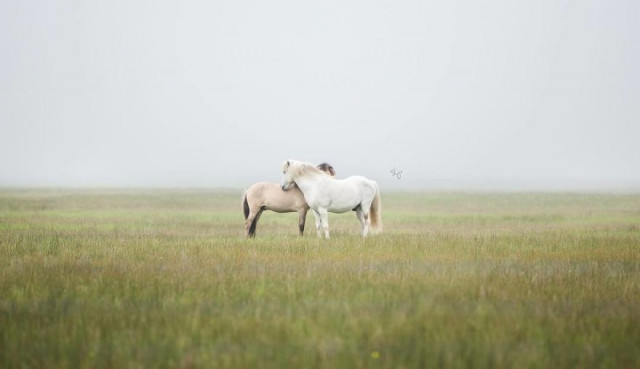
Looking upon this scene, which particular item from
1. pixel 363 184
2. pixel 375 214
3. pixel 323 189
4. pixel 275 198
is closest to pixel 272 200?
pixel 275 198

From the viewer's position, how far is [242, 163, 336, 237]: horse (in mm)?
14727

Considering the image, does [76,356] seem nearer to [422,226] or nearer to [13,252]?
[13,252]

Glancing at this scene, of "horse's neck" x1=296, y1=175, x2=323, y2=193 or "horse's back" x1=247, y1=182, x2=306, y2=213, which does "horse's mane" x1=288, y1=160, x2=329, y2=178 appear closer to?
"horse's neck" x1=296, y1=175, x2=323, y2=193

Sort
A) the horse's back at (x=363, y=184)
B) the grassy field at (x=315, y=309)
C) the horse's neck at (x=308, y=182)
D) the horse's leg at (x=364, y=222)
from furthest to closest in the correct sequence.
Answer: the horse's leg at (x=364, y=222), the horse's back at (x=363, y=184), the horse's neck at (x=308, y=182), the grassy field at (x=315, y=309)

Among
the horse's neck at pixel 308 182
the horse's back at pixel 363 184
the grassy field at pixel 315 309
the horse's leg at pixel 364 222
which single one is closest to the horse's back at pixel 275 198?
the horse's neck at pixel 308 182

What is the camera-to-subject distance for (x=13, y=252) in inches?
426

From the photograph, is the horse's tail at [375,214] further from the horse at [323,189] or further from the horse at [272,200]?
the horse at [272,200]

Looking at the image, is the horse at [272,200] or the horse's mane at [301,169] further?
the horse at [272,200]

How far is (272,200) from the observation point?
14.7 metres

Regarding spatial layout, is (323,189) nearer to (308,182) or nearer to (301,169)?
(308,182)

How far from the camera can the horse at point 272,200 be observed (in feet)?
48.3

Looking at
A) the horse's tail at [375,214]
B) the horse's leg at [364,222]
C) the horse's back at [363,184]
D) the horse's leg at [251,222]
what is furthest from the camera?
the horse's tail at [375,214]

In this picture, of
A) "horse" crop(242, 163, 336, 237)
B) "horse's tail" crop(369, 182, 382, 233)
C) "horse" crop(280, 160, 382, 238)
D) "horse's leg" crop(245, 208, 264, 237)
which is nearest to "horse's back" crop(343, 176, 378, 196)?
"horse" crop(280, 160, 382, 238)

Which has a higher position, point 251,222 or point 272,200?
point 272,200
